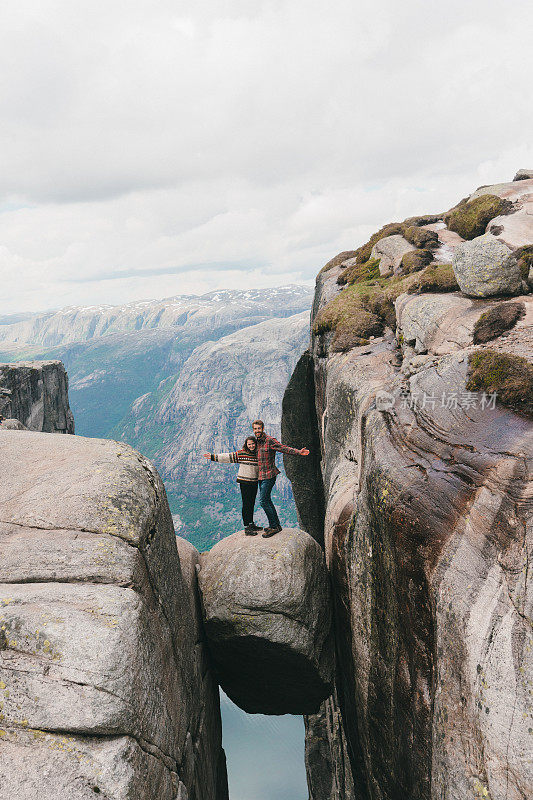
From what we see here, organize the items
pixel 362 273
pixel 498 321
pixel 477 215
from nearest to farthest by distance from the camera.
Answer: pixel 498 321 → pixel 477 215 → pixel 362 273

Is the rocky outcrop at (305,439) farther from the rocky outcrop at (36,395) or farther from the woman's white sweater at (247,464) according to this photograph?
Answer: the rocky outcrop at (36,395)

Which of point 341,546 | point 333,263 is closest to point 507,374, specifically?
point 341,546

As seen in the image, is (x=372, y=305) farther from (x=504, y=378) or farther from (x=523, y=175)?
(x=523, y=175)

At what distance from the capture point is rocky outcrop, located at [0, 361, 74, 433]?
64.5 metres

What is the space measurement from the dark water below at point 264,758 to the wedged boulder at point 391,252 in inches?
4549

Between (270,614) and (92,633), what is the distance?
23.6 ft

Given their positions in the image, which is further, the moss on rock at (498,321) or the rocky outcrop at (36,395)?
the rocky outcrop at (36,395)

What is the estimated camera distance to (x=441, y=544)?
30.1 feet

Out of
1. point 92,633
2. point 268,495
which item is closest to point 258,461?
point 268,495

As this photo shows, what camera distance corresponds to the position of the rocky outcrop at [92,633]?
7.16 meters

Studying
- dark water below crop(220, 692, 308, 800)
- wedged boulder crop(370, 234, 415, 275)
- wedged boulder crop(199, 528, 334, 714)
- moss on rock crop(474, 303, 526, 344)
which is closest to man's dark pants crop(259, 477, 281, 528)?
wedged boulder crop(199, 528, 334, 714)

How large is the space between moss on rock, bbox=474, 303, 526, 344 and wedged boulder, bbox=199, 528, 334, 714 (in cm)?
961

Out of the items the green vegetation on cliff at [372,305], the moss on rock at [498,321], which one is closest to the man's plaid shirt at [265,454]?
the moss on rock at [498,321]

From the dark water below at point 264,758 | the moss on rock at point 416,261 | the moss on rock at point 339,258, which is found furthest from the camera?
the dark water below at point 264,758
